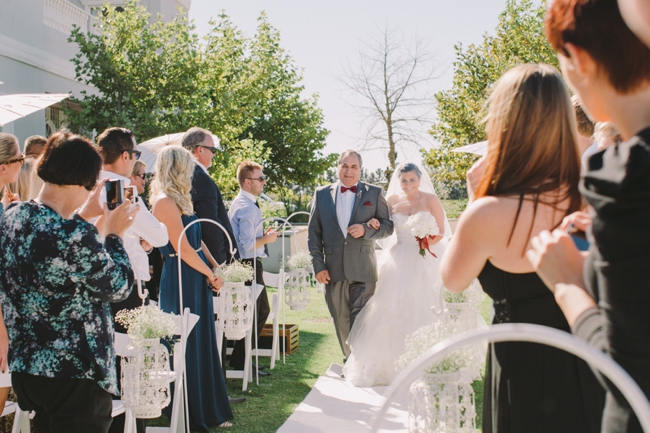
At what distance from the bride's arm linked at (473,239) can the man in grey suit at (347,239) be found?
4.91 meters

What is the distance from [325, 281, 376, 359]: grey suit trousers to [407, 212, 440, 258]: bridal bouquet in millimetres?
701

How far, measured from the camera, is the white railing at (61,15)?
47.6 feet

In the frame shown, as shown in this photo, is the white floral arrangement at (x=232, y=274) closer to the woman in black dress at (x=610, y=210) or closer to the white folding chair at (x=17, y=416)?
the white folding chair at (x=17, y=416)

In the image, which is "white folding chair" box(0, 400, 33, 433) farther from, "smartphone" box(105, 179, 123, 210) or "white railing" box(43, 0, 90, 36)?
"white railing" box(43, 0, 90, 36)

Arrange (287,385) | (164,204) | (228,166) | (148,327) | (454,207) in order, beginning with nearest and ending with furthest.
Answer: (148,327), (164,204), (287,385), (228,166), (454,207)

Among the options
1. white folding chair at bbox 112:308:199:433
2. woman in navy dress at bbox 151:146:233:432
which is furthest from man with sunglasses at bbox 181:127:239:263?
white folding chair at bbox 112:308:199:433

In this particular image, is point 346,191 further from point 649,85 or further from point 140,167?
point 649,85

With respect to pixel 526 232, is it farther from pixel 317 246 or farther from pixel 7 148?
pixel 317 246

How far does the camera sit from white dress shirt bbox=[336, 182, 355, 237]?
7344mm

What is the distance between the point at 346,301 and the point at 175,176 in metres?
3.02

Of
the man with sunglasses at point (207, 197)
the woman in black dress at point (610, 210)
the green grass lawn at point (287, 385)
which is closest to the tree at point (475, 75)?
the green grass lawn at point (287, 385)

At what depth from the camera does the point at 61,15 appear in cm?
1509

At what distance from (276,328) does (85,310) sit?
4.75 metres

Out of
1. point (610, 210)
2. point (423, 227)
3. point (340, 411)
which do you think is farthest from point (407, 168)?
point (610, 210)
